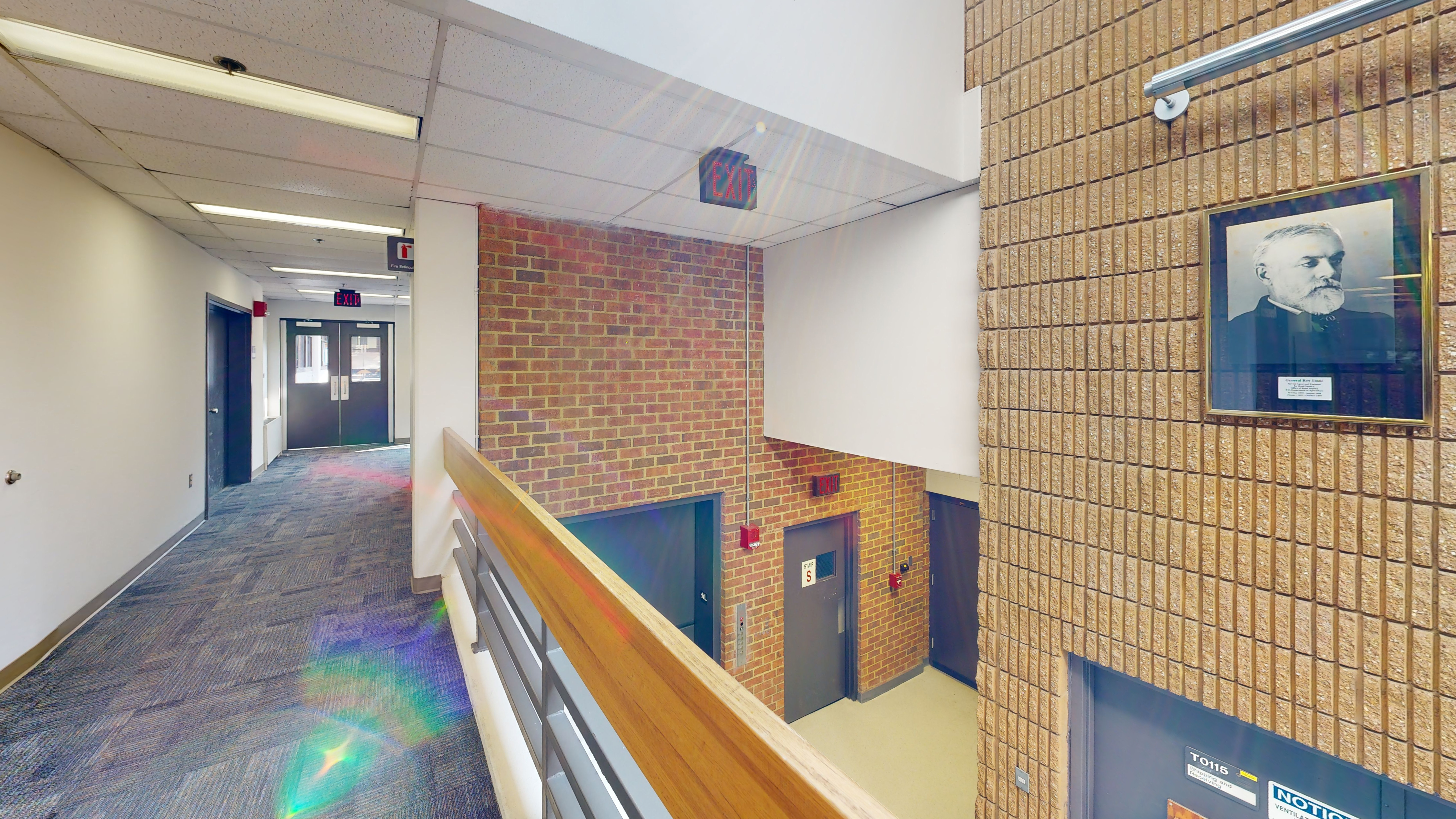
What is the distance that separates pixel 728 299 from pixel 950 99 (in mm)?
2083

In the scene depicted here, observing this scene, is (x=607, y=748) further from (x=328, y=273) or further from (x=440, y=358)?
(x=328, y=273)

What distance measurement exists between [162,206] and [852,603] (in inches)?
247

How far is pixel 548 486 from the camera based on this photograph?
3592 mm

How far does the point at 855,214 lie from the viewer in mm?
3482

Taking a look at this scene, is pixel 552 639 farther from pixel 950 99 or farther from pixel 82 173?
pixel 82 173

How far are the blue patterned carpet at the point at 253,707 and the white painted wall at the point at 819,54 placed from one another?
96.4 inches

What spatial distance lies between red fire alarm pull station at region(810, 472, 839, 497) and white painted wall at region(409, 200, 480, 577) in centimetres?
283

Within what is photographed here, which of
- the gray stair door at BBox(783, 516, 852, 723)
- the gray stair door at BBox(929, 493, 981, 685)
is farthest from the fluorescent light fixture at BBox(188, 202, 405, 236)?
the gray stair door at BBox(929, 493, 981, 685)

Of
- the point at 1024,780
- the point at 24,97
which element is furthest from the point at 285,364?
the point at 1024,780

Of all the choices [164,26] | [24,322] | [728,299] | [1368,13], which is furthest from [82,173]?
[1368,13]

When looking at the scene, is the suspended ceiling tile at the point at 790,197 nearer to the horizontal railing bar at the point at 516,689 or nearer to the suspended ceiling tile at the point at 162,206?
the horizontal railing bar at the point at 516,689

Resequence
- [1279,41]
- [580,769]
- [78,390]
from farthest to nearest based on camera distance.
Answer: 1. [78,390]
2. [1279,41]
3. [580,769]

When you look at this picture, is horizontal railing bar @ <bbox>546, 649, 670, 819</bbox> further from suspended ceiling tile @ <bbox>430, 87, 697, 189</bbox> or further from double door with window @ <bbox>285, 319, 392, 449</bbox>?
double door with window @ <bbox>285, 319, 392, 449</bbox>

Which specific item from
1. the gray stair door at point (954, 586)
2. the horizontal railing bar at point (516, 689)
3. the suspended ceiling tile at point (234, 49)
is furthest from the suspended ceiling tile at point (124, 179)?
the gray stair door at point (954, 586)
